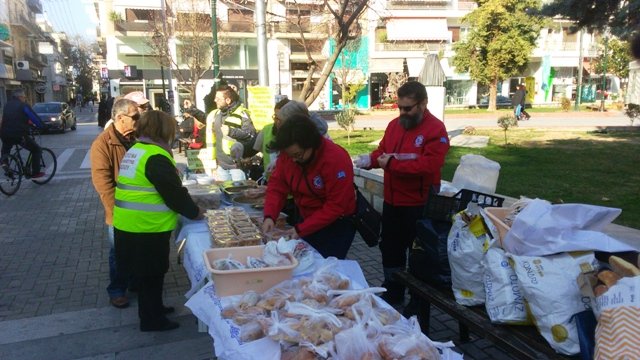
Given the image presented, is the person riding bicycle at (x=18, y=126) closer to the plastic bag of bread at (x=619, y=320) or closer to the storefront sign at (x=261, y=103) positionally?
the storefront sign at (x=261, y=103)

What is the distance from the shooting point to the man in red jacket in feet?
10.3

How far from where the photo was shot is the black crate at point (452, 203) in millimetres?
3393

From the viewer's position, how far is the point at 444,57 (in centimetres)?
4431

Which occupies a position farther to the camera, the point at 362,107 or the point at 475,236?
the point at 362,107

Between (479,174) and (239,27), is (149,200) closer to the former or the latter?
(479,174)

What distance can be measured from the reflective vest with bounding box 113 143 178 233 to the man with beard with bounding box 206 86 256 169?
8.10ft

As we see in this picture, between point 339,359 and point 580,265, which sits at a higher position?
point 580,265

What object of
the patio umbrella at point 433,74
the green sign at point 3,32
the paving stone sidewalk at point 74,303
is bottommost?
the paving stone sidewalk at point 74,303

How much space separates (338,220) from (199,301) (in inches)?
48.2

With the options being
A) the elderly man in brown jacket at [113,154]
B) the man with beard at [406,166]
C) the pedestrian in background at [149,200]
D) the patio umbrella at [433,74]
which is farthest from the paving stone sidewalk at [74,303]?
the patio umbrella at [433,74]

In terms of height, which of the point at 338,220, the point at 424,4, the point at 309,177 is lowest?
the point at 338,220

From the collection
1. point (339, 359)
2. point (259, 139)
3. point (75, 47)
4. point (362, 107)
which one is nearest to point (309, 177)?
point (339, 359)

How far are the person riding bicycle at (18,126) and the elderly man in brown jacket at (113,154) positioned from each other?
7.29 meters

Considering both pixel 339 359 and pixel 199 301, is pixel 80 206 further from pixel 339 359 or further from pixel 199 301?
pixel 339 359
